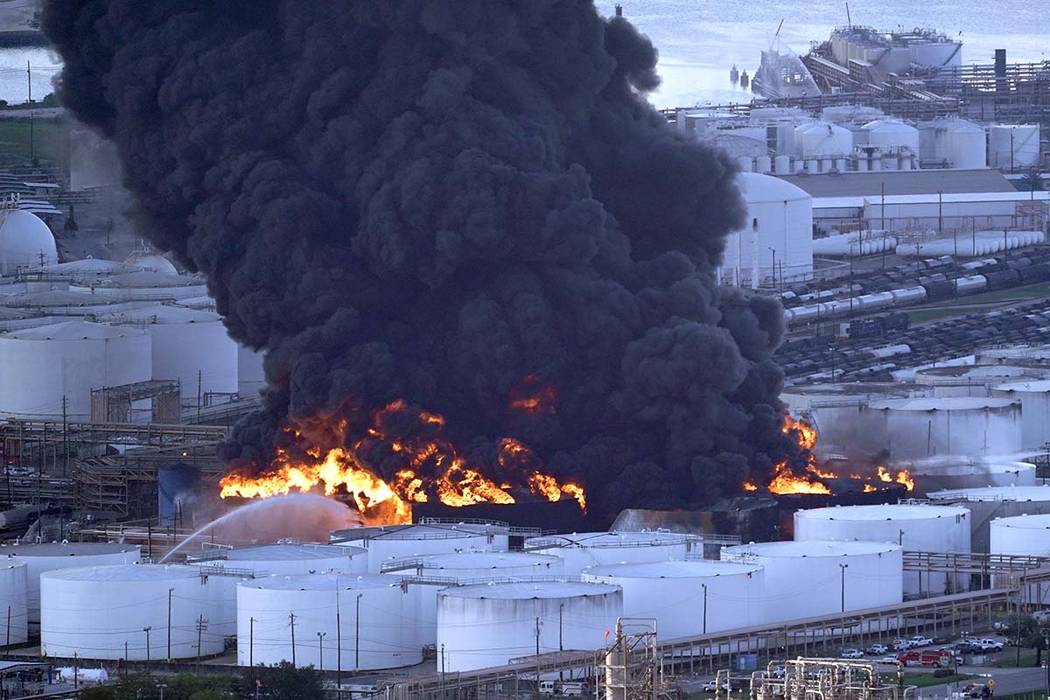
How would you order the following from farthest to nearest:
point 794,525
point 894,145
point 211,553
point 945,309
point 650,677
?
point 894,145 → point 945,309 → point 794,525 → point 211,553 → point 650,677

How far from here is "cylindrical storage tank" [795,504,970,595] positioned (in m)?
65.7

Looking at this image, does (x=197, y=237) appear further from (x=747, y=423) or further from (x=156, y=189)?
(x=747, y=423)

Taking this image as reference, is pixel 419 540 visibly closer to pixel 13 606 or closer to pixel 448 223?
pixel 448 223

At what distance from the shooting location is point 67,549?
64.5 metres

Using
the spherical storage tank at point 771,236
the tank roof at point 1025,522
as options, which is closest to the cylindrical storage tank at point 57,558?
the tank roof at point 1025,522

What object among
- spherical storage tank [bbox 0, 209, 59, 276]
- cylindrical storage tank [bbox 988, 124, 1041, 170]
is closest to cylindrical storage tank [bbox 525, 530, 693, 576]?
spherical storage tank [bbox 0, 209, 59, 276]

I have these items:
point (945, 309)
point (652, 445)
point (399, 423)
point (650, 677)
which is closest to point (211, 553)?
point (399, 423)

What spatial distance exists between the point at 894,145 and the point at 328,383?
9175 cm

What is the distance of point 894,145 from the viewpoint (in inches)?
6147

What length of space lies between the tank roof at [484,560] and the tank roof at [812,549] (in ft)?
13.6

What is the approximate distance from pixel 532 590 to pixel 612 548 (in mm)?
6736

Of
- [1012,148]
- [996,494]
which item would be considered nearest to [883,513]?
[996,494]

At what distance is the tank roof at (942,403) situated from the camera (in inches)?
3135

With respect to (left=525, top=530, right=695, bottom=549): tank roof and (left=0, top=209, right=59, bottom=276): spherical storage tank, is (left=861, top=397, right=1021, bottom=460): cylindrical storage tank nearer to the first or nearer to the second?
(left=525, top=530, right=695, bottom=549): tank roof
